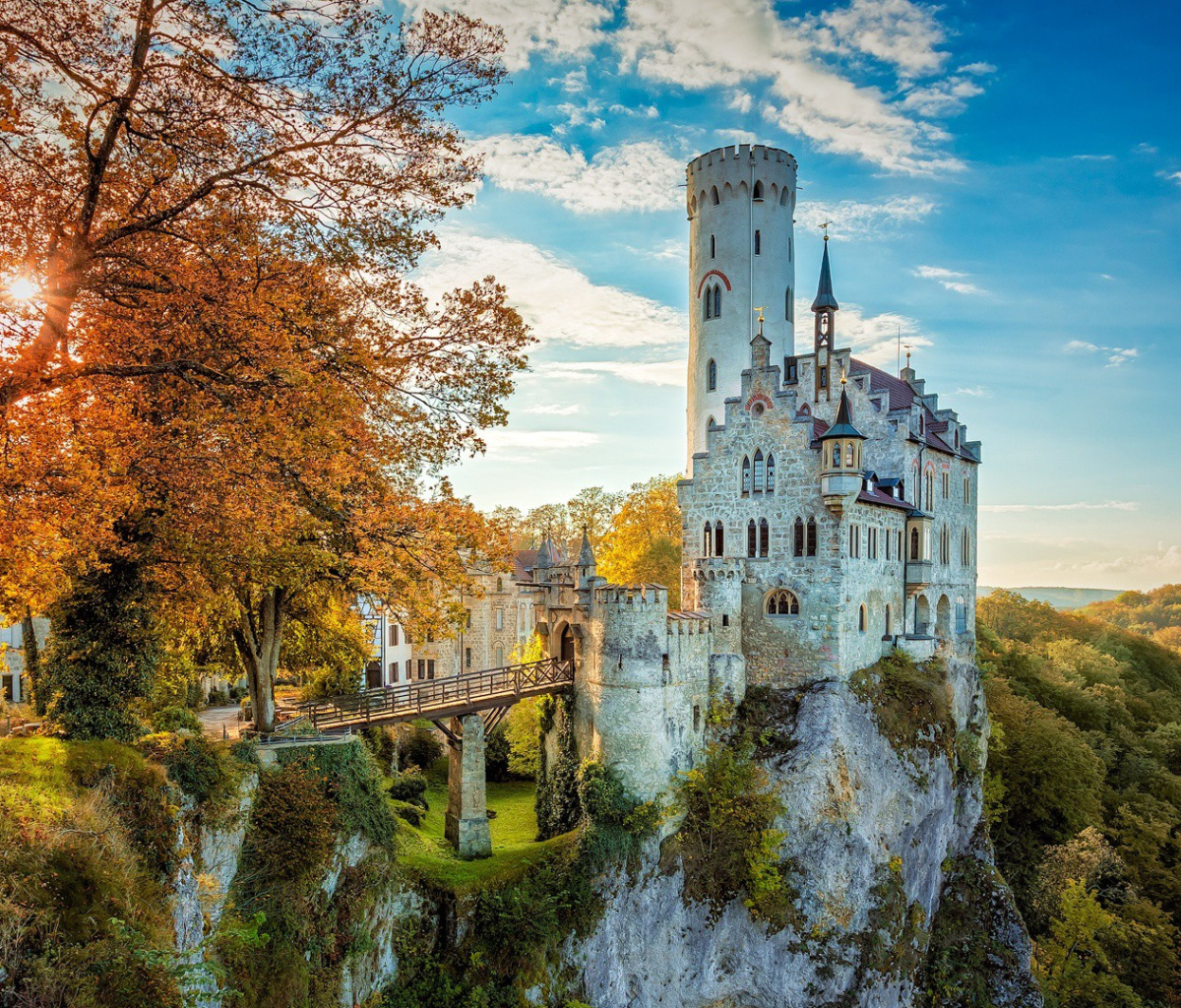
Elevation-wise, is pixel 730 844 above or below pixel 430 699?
below

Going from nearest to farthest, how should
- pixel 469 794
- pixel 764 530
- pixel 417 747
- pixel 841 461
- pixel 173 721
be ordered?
pixel 173 721
pixel 469 794
pixel 841 461
pixel 764 530
pixel 417 747

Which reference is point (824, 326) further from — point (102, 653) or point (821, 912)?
point (102, 653)

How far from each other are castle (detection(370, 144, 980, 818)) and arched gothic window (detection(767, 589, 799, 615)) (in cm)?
17

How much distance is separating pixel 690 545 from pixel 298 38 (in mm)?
25088

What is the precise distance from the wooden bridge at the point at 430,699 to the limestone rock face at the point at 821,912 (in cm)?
725

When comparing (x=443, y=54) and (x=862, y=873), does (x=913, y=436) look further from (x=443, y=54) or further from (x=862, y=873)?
(x=443, y=54)

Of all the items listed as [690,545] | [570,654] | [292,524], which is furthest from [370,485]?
[690,545]

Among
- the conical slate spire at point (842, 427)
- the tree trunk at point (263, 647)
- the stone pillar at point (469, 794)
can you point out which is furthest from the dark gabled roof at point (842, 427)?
the tree trunk at point (263, 647)

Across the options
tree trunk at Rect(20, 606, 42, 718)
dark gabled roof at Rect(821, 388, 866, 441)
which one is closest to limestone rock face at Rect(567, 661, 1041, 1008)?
dark gabled roof at Rect(821, 388, 866, 441)

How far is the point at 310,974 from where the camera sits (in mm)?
17359

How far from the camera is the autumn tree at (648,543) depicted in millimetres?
43281

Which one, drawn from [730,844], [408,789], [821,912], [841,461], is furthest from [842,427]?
[408,789]

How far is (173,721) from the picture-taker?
64.9 ft

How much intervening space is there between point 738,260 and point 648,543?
663 inches
